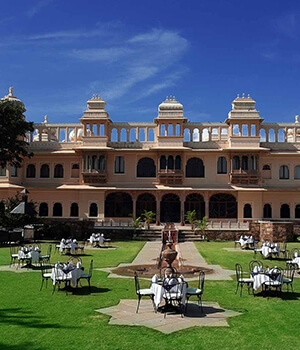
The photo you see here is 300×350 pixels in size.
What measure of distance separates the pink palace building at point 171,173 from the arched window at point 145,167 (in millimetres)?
89

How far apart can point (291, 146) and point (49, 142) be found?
2183cm

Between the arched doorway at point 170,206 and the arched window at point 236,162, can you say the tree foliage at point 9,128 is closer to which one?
the arched doorway at point 170,206

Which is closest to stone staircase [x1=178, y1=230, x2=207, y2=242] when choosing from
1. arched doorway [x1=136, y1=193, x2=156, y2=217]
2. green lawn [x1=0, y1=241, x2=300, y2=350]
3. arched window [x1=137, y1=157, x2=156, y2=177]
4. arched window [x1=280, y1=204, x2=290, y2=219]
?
arched doorway [x1=136, y1=193, x2=156, y2=217]

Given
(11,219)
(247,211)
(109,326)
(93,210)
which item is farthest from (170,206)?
(109,326)

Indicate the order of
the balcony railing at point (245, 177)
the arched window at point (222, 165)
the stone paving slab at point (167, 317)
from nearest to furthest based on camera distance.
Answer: the stone paving slab at point (167, 317) < the balcony railing at point (245, 177) < the arched window at point (222, 165)

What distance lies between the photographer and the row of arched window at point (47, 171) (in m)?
39.8

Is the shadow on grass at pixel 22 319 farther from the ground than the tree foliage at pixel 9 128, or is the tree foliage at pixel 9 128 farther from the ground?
the tree foliage at pixel 9 128

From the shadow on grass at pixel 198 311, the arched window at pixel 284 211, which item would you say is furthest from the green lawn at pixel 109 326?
the arched window at pixel 284 211

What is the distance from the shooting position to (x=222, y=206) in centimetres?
3812

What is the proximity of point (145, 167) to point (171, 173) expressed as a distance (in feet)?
8.61

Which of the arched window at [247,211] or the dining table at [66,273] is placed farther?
the arched window at [247,211]

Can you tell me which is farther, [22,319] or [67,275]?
[67,275]

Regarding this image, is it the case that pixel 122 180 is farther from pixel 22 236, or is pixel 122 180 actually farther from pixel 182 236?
pixel 22 236

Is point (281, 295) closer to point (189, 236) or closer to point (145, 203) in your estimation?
point (189, 236)
